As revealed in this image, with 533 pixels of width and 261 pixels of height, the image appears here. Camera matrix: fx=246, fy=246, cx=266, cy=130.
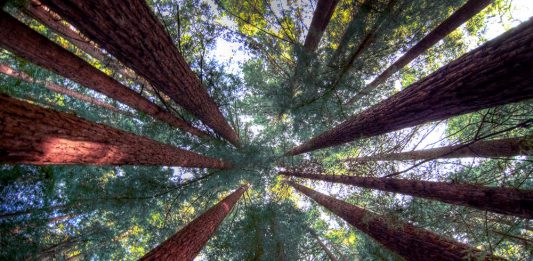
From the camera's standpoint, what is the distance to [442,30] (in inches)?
270

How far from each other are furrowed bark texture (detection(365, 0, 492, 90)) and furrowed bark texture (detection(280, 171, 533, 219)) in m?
3.99

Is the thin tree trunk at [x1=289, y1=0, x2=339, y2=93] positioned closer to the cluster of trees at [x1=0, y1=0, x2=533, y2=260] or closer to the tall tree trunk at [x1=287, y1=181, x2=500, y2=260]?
the cluster of trees at [x1=0, y1=0, x2=533, y2=260]

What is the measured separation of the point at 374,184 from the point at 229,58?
589 centimetres

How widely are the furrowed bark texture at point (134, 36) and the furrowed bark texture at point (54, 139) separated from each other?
109 cm

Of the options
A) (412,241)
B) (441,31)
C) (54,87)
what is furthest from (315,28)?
(54,87)

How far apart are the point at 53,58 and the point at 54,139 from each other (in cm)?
299

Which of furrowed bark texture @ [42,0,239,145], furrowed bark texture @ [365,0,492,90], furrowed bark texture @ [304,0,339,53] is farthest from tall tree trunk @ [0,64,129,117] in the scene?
furrowed bark texture @ [365,0,492,90]

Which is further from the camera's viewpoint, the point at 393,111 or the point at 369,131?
the point at 369,131

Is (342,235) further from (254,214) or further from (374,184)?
(374,184)

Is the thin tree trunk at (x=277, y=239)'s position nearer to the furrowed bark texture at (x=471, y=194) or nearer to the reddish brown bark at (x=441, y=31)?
the furrowed bark texture at (x=471, y=194)

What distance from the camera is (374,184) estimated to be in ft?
20.5

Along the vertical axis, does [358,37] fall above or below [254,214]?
above

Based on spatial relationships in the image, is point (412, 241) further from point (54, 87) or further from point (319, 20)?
point (54, 87)

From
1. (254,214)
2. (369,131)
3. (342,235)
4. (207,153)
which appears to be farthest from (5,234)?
(342,235)
